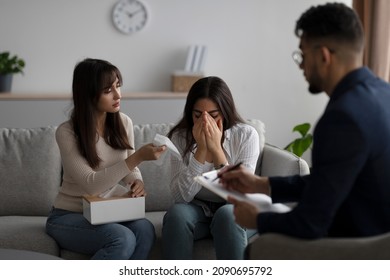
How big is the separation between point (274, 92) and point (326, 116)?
3750 millimetres

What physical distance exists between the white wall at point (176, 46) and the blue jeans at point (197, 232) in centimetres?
218

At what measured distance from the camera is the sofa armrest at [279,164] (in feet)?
10.0

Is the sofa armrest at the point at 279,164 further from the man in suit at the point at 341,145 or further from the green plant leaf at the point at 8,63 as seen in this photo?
the green plant leaf at the point at 8,63

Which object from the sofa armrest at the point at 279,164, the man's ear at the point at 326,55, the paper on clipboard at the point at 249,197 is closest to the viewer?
the man's ear at the point at 326,55

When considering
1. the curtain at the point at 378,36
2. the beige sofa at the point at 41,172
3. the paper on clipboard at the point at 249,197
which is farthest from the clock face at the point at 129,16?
the paper on clipboard at the point at 249,197

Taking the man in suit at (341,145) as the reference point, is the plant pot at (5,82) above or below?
below

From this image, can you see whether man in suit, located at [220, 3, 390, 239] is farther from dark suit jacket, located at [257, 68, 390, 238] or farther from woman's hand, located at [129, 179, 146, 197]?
woman's hand, located at [129, 179, 146, 197]

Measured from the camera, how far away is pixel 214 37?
539 centimetres

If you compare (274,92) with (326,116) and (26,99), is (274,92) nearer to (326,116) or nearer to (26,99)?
(26,99)

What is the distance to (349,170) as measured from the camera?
1.80 metres

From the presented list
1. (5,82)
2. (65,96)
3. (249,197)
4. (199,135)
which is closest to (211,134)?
(199,135)

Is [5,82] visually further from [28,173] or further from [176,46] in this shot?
[28,173]

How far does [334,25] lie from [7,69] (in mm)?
3502
